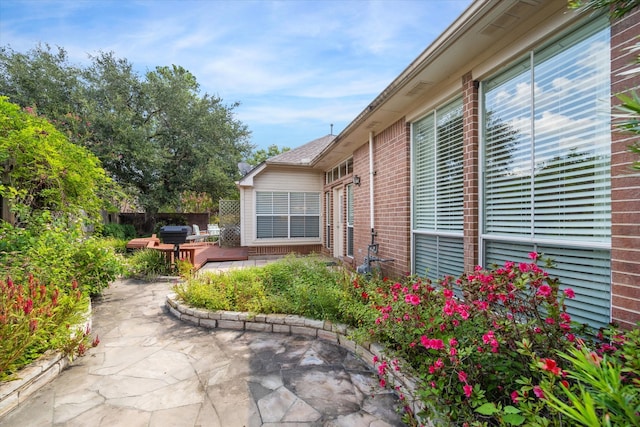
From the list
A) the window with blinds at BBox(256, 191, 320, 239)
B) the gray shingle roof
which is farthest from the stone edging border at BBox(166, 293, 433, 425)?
the gray shingle roof

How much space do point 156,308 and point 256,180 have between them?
540 centimetres

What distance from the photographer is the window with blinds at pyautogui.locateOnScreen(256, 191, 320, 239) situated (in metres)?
9.40

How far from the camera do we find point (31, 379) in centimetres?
239

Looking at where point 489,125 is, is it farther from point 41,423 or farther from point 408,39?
point 41,423

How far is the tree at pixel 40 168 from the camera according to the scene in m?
4.24

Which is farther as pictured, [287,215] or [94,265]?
[287,215]

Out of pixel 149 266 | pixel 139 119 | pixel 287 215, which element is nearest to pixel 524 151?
pixel 149 266

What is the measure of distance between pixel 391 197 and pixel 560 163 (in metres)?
2.71

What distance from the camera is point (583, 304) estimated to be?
82.8 inches

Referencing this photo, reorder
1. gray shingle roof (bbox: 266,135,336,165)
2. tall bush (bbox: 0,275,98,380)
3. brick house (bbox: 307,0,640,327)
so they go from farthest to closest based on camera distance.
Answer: gray shingle roof (bbox: 266,135,336,165)
tall bush (bbox: 0,275,98,380)
brick house (bbox: 307,0,640,327)

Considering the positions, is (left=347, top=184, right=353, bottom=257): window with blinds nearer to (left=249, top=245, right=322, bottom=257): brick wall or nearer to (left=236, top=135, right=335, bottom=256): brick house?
(left=236, top=135, right=335, bottom=256): brick house

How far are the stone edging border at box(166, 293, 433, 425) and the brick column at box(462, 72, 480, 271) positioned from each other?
4.66ft

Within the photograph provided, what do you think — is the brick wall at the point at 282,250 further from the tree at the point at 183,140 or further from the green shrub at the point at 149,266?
the tree at the point at 183,140

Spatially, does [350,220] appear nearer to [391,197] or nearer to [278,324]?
[391,197]
